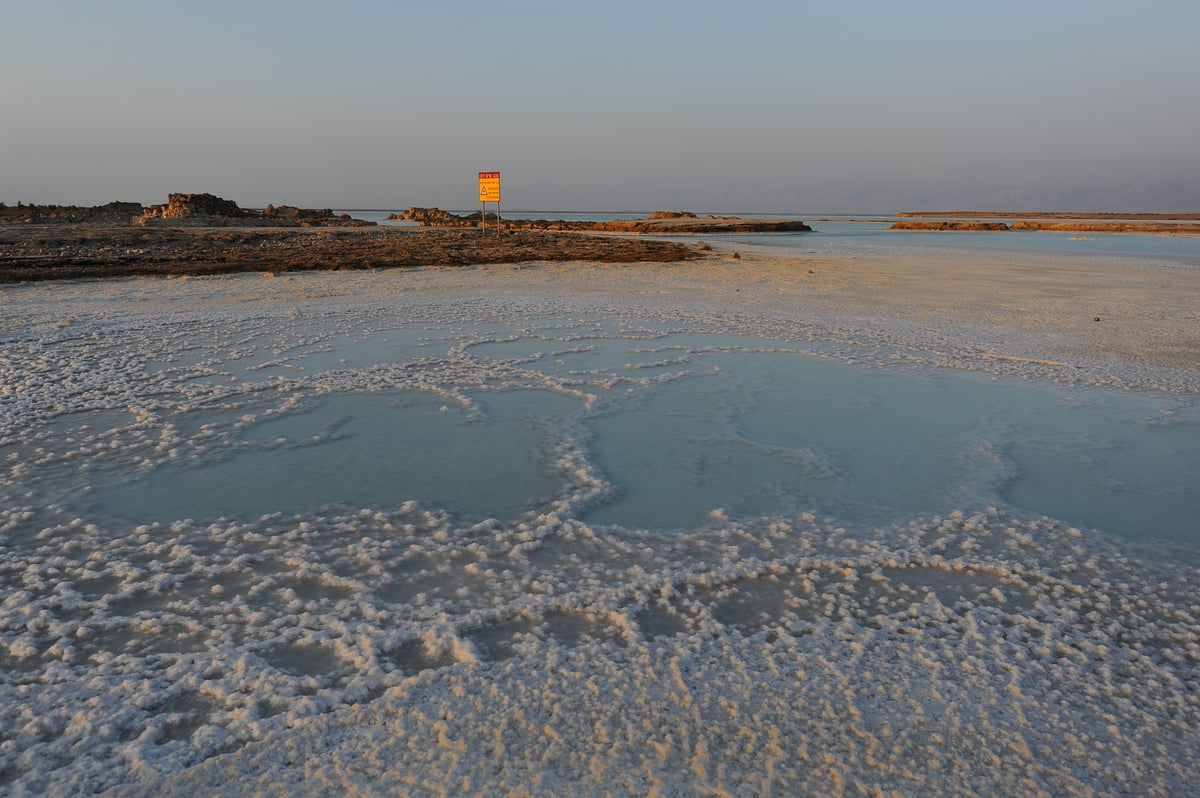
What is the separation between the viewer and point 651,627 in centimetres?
247

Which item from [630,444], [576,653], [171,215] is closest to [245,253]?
[630,444]

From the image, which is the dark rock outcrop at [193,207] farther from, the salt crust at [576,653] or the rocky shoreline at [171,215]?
the salt crust at [576,653]

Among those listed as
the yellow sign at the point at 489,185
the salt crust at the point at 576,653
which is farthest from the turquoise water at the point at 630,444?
the yellow sign at the point at 489,185

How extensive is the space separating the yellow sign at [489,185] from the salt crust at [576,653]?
25405mm

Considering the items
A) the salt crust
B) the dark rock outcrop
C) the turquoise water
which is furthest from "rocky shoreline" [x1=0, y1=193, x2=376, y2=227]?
the salt crust

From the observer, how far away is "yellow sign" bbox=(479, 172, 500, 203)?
92.2ft

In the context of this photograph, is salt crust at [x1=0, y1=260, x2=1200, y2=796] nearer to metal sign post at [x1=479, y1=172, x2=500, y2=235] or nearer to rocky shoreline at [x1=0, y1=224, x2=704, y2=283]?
rocky shoreline at [x1=0, y1=224, x2=704, y2=283]

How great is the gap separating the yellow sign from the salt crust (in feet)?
83.3

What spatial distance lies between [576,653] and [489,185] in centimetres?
2789

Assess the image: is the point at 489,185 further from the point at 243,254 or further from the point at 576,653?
the point at 576,653

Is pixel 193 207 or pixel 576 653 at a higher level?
pixel 193 207

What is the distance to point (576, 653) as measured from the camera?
90.3 inches

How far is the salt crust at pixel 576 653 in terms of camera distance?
5.97ft

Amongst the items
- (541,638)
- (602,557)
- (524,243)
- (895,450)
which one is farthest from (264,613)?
(524,243)
